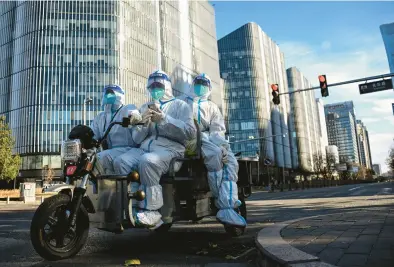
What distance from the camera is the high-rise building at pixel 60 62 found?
57719 millimetres

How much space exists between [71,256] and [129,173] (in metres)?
1.10

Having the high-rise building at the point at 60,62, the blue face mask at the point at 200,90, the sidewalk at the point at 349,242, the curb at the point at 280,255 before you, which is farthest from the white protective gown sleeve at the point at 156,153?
the high-rise building at the point at 60,62

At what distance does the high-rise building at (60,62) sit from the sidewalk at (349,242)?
5631cm

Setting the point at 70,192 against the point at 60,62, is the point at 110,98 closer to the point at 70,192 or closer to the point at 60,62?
the point at 70,192

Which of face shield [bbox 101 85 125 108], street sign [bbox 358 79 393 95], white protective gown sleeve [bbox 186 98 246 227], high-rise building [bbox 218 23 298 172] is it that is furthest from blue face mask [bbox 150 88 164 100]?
high-rise building [bbox 218 23 298 172]

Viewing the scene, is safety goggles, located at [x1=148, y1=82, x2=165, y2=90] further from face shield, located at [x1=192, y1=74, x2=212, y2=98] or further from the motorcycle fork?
the motorcycle fork

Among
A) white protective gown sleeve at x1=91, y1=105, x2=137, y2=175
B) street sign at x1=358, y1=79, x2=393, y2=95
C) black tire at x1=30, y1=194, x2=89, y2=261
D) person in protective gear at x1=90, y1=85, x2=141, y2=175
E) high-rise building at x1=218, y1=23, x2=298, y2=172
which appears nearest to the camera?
black tire at x1=30, y1=194, x2=89, y2=261

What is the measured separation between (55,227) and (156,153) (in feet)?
4.76

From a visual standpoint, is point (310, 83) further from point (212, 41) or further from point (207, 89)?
point (207, 89)

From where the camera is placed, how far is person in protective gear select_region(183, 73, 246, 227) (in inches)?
198

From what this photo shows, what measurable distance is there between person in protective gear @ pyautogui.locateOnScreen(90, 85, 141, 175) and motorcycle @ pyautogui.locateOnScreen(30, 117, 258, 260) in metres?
0.43

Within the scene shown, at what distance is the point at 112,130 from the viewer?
5098mm

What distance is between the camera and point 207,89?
233 inches

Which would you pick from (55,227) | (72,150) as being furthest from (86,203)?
(72,150)
